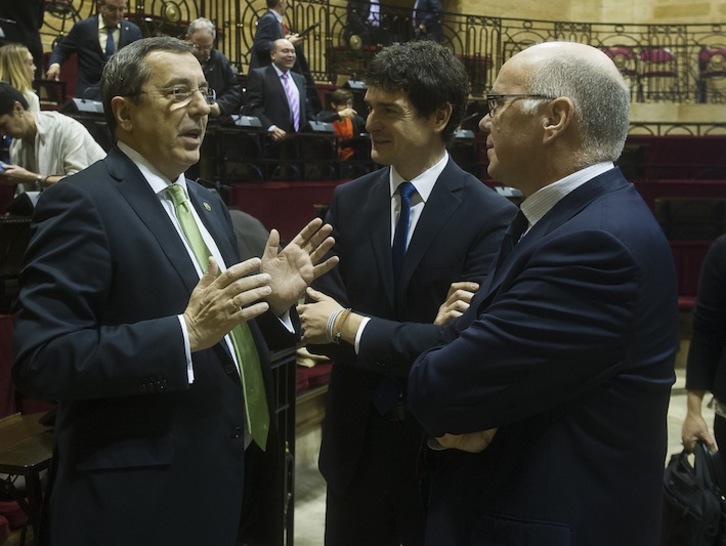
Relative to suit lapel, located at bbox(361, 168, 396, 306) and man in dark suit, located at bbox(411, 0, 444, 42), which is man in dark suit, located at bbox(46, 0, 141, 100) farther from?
man in dark suit, located at bbox(411, 0, 444, 42)

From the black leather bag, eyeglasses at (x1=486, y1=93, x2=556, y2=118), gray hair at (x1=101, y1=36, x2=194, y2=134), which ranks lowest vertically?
the black leather bag

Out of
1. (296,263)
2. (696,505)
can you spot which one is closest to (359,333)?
(296,263)

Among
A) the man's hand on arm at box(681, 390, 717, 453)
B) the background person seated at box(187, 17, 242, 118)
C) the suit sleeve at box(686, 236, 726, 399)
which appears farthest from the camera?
the background person seated at box(187, 17, 242, 118)

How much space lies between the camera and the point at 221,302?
1.64 metres

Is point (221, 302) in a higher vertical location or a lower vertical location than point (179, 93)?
lower

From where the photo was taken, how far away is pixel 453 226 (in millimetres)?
2125

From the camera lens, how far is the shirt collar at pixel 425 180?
85.8 inches

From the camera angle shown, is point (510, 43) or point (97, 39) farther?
point (510, 43)

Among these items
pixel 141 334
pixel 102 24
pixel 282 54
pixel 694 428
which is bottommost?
pixel 694 428

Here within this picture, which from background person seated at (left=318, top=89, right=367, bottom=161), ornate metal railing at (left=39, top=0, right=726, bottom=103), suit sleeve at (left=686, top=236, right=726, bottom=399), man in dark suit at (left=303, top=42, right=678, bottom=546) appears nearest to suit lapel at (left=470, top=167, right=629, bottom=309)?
man in dark suit at (left=303, top=42, right=678, bottom=546)

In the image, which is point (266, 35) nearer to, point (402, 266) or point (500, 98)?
point (402, 266)

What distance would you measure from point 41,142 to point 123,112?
3134 mm

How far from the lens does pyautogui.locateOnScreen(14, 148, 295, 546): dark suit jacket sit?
1626 millimetres

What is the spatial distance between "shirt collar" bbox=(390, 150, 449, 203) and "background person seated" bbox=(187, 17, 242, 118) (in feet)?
15.6
